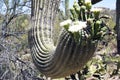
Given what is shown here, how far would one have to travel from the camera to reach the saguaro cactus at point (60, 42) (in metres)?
1.85

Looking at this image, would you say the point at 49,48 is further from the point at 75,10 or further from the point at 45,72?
the point at 75,10

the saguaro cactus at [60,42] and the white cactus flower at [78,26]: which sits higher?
the white cactus flower at [78,26]

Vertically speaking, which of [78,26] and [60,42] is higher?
[78,26]

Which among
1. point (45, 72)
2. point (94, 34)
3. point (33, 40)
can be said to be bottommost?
point (45, 72)

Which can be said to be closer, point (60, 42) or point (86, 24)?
point (86, 24)

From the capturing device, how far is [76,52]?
198cm

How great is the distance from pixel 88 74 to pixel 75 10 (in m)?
4.83

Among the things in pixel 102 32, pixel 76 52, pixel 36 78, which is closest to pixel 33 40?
pixel 76 52

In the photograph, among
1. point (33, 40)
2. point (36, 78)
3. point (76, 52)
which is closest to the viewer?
point (76, 52)

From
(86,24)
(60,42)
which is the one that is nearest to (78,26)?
(86,24)

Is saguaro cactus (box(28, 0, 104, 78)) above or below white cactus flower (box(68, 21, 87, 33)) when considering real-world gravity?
below

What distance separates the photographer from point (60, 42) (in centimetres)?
207

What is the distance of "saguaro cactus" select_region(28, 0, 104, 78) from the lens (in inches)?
73.0

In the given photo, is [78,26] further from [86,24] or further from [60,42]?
[60,42]
